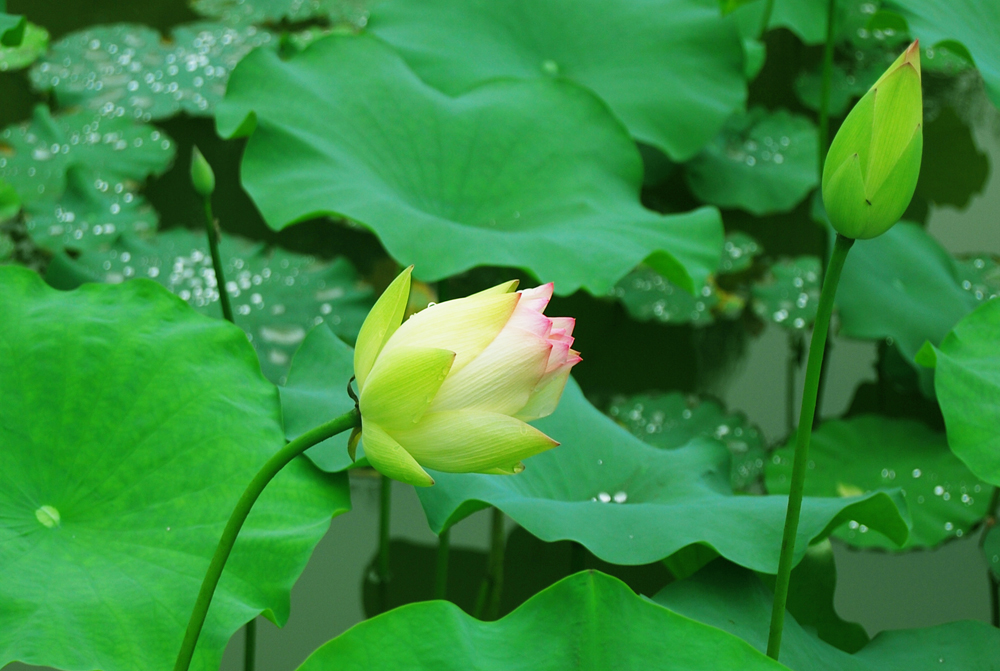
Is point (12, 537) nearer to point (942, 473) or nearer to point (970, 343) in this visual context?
point (970, 343)

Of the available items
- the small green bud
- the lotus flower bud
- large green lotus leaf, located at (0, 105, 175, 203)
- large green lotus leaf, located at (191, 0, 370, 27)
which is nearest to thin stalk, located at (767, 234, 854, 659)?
the lotus flower bud

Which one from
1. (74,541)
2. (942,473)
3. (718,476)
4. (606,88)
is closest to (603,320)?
(606,88)

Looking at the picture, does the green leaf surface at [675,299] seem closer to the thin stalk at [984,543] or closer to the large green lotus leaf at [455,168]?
the large green lotus leaf at [455,168]

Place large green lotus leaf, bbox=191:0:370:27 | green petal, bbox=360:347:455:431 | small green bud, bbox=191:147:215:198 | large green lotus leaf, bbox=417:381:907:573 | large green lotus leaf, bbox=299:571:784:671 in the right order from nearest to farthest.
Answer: green petal, bbox=360:347:455:431 < large green lotus leaf, bbox=299:571:784:671 < large green lotus leaf, bbox=417:381:907:573 < small green bud, bbox=191:147:215:198 < large green lotus leaf, bbox=191:0:370:27

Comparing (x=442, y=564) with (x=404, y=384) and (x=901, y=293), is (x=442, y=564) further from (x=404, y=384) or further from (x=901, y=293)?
(x=901, y=293)

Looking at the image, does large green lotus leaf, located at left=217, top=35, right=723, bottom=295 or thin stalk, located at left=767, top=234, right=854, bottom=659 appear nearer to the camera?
thin stalk, located at left=767, top=234, right=854, bottom=659

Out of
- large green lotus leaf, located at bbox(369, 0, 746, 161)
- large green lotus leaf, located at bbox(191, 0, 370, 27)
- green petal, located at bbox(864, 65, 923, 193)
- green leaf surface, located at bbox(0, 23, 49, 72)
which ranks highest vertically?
green petal, located at bbox(864, 65, 923, 193)

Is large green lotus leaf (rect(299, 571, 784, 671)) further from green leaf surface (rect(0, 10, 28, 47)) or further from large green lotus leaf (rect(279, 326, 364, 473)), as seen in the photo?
green leaf surface (rect(0, 10, 28, 47))
